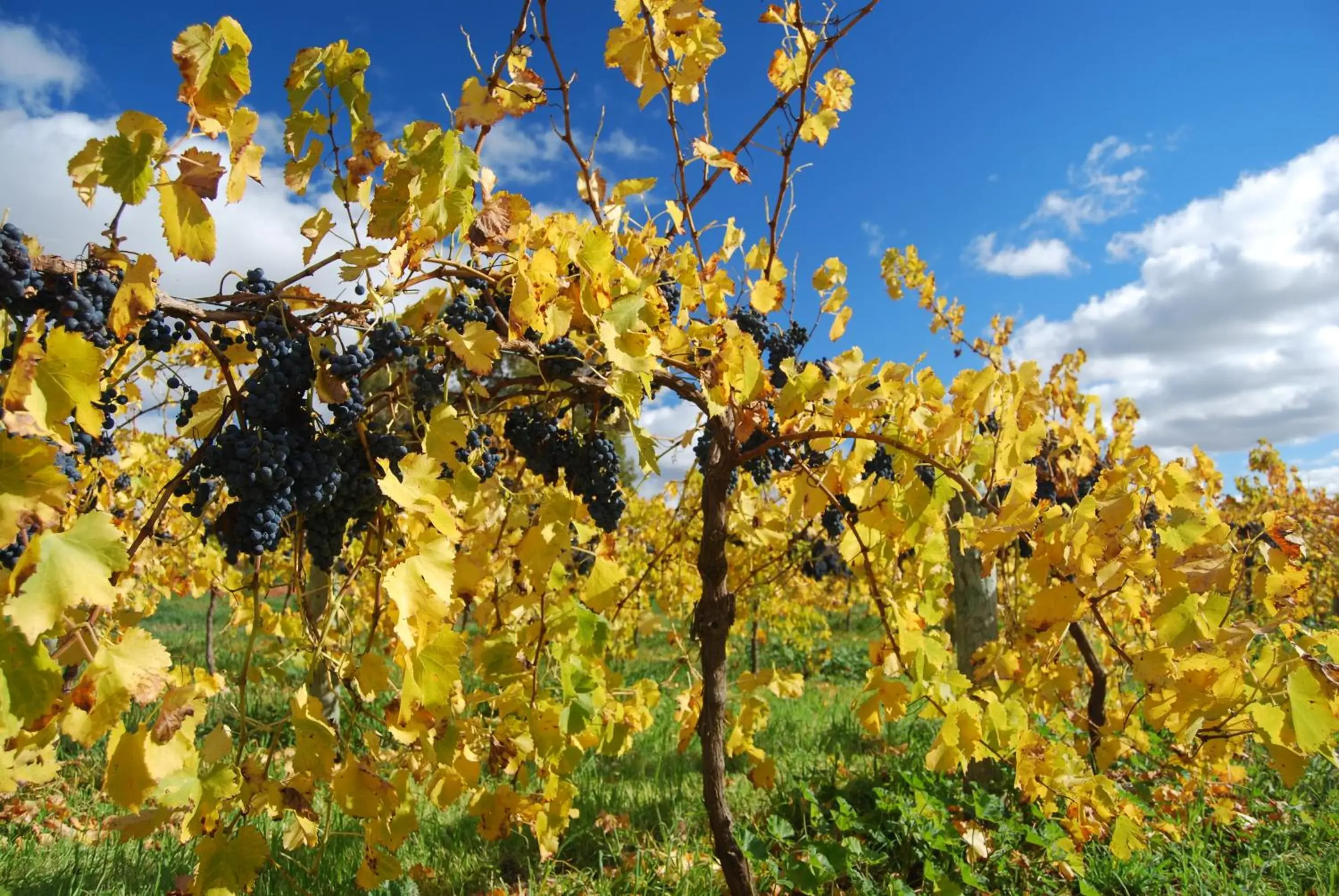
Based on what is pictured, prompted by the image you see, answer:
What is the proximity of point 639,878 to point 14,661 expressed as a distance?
2401 mm

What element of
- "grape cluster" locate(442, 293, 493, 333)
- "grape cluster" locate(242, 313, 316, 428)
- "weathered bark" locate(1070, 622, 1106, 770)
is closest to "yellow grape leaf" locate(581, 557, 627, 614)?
"grape cluster" locate(442, 293, 493, 333)

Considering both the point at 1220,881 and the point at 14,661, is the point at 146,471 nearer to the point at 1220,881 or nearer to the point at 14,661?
the point at 14,661

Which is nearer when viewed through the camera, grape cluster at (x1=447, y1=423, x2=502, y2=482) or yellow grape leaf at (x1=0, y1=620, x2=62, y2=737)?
yellow grape leaf at (x1=0, y1=620, x2=62, y2=737)

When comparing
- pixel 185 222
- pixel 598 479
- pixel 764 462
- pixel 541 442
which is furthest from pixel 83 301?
pixel 764 462

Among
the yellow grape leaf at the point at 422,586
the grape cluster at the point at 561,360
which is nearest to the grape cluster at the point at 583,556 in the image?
the yellow grape leaf at the point at 422,586

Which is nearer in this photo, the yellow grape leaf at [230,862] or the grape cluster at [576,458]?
the yellow grape leaf at [230,862]

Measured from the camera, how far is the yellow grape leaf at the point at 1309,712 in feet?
4.10

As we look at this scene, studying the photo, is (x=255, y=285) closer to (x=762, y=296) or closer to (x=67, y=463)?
(x=67, y=463)

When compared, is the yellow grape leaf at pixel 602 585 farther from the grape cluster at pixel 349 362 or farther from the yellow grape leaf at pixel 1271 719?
the yellow grape leaf at pixel 1271 719

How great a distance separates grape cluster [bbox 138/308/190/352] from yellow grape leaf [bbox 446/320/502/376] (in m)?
0.52

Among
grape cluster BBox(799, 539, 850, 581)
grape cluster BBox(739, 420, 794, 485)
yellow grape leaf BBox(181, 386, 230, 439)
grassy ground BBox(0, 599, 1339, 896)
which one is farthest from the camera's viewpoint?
grape cluster BBox(799, 539, 850, 581)

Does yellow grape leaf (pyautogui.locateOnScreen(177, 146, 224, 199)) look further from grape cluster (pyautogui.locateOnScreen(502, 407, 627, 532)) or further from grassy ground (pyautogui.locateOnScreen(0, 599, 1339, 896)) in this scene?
grassy ground (pyautogui.locateOnScreen(0, 599, 1339, 896))

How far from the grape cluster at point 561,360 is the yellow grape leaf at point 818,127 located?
3.32 ft

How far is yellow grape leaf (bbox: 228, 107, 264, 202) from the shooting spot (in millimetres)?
A: 1249
